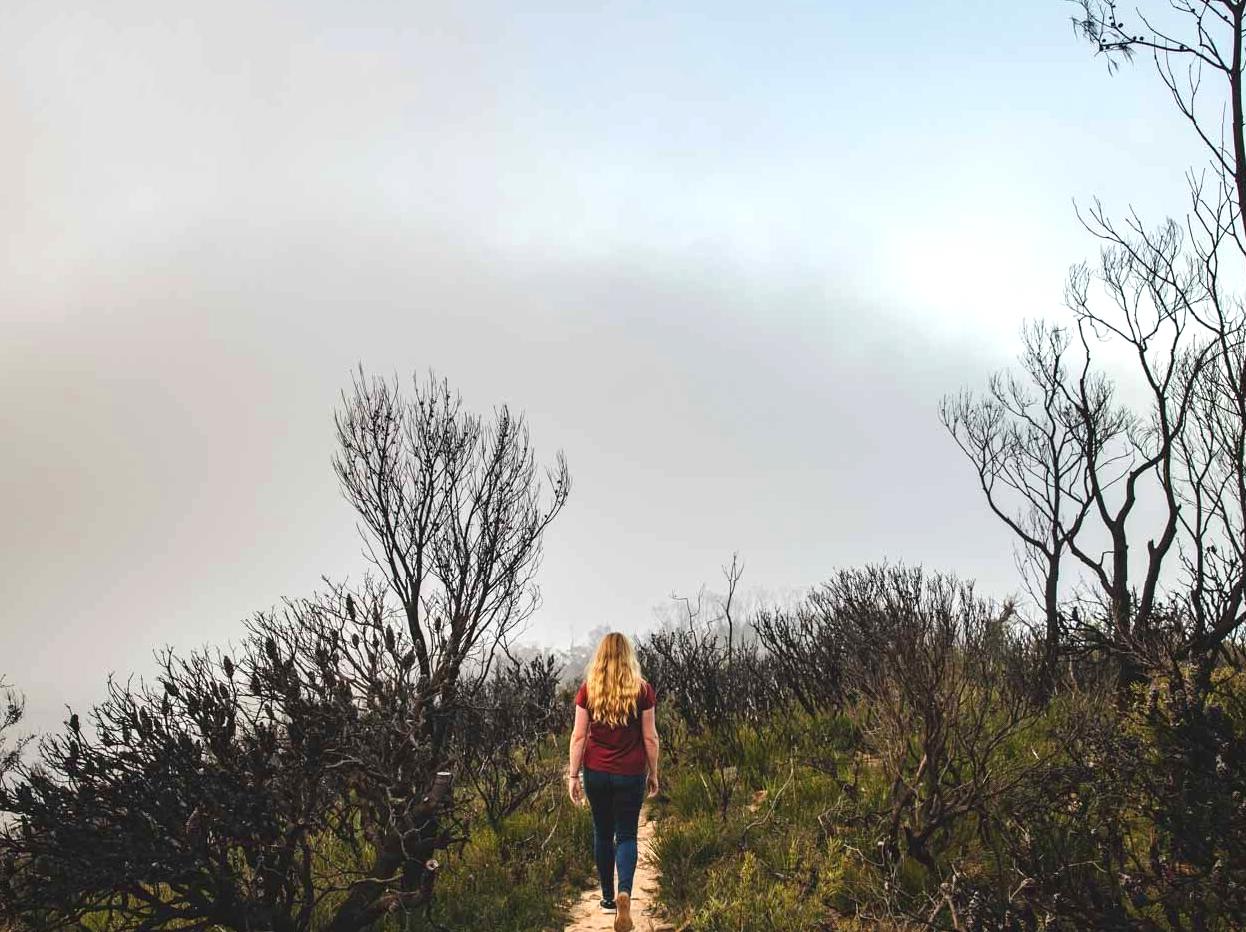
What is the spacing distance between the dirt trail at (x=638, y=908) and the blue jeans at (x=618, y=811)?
0.16m

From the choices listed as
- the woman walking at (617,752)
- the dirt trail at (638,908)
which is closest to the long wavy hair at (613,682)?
the woman walking at (617,752)

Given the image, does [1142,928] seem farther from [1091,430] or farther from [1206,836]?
[1091,430]

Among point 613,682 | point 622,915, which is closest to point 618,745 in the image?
point 613,682

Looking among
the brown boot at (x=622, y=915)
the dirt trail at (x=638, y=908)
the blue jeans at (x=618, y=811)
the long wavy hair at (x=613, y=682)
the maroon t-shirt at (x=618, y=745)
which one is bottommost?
the dirt trail at (x=638, y=908)

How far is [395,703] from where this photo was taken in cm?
512

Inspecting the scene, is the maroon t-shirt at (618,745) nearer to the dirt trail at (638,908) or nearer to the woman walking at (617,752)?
the woman walking at (617,752)

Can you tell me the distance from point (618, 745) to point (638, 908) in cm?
145

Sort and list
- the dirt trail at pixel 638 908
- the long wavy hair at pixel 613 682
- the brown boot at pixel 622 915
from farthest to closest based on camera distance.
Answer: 1. the dirt trail at pixel 638 908
2. the long wavy hair at pixel 613 682
3. the brown boot at pixel 622 915

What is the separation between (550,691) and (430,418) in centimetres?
509

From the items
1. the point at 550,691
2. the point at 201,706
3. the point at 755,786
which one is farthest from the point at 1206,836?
the point at 550,691

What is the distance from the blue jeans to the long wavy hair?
0.36m

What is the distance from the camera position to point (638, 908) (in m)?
5.46

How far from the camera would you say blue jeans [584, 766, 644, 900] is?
4.80m

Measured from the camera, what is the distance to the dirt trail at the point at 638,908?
514 centimetres
